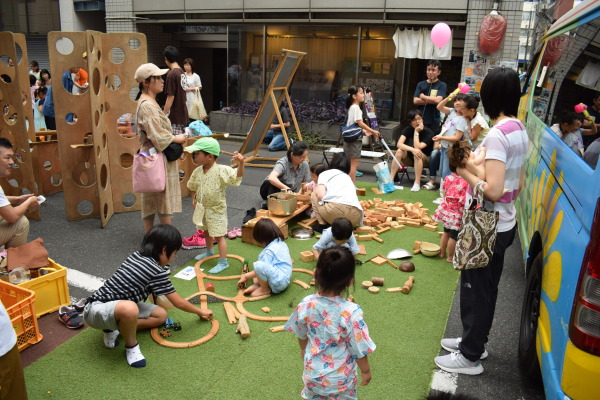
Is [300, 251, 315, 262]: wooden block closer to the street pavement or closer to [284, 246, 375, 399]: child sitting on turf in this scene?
the street pavement

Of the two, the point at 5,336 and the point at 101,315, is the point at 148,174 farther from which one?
the point at 5,336

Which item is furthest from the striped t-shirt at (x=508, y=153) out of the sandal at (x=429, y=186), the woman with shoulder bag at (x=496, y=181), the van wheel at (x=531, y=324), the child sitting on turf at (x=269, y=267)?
the sandal at (x=429, y=186)

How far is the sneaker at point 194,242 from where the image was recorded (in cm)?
589

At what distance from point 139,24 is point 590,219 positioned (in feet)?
50.1

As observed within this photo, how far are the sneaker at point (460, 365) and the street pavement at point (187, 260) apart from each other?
0.04m

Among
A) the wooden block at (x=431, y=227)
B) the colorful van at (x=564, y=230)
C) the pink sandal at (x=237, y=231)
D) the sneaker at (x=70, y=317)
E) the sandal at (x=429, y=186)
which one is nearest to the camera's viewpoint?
the colorful van at (x=564, y=230)

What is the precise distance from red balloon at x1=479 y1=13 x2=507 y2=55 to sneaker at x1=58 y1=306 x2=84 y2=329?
999 centimetres

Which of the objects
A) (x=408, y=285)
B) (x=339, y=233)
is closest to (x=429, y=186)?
(x=408, y=285)

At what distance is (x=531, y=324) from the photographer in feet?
11.4

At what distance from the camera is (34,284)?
4.08 meters

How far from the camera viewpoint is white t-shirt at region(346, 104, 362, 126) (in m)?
8.49

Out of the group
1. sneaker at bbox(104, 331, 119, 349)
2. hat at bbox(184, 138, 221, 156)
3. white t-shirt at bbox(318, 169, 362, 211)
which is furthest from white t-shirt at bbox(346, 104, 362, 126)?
sneaker at bbox(104, 331, 119, 349)

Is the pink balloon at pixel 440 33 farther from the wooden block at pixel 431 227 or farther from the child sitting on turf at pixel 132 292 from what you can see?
the child sitting on turf at pixel 132 292

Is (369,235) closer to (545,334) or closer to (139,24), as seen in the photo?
(545,334)
